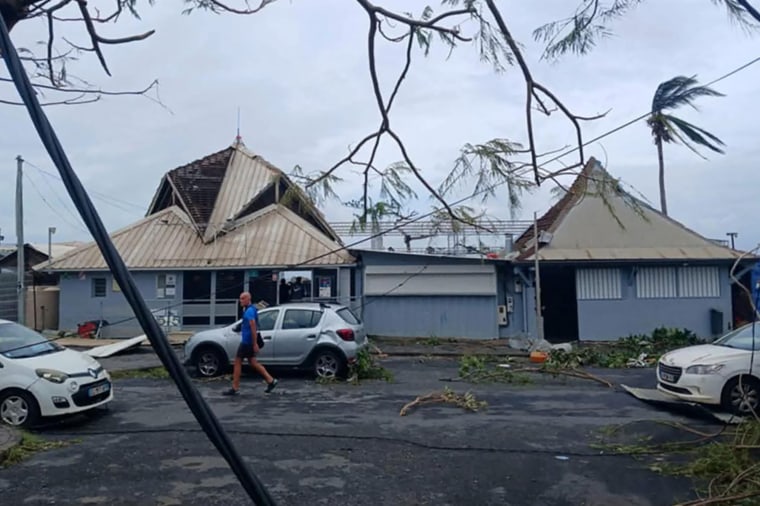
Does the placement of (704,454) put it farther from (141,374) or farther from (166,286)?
(166,286)

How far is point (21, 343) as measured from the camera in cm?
952

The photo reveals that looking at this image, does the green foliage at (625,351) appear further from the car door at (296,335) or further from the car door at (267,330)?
the car door at (267,330)

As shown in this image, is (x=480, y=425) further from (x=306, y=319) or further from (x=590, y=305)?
(x=590, y=305)

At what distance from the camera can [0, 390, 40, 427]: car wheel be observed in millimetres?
8680

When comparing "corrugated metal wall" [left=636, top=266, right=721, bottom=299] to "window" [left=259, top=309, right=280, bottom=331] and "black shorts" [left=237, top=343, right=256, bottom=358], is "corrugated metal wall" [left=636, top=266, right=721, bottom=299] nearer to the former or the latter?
"window" [left=259, top=309, right=280, bottom=331]

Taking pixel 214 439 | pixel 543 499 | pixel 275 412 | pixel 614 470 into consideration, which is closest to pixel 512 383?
pixel 275 412

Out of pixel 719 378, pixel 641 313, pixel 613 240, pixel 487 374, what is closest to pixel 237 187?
pixel 613 240

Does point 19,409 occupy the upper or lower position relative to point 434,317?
lower

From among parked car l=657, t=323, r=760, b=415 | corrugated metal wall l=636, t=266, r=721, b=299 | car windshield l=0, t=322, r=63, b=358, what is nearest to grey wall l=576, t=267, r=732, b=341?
corrugated metal wall l=636, t=266, r=721, b=299

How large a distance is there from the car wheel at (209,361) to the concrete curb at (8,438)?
17.5ft

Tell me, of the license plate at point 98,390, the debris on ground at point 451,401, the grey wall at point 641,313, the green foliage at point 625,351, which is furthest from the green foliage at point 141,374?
the grey wall at point 641,313

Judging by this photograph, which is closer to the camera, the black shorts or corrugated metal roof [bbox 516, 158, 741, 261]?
the black shorts

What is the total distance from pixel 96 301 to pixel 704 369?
61.2 ft

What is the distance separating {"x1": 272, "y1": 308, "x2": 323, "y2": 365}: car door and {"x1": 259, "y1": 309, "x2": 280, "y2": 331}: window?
7.2 inches
